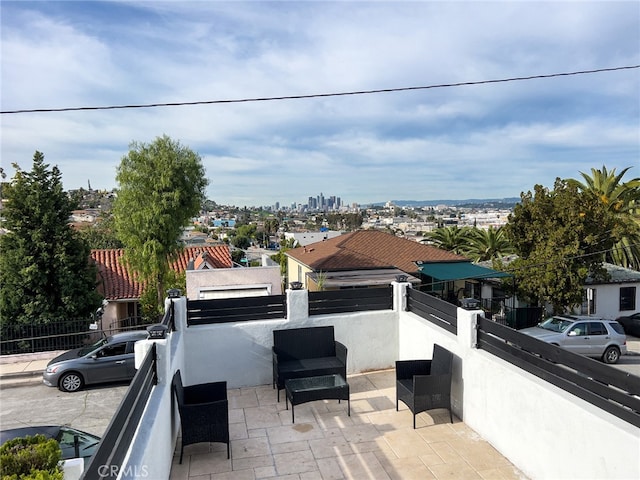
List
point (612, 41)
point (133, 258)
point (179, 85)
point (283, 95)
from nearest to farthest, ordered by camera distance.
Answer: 1. point (283, 95)
2. point (179, 85)
3. point (612, 41)
4. point (133, 258)

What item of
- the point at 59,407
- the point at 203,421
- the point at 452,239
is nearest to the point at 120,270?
the point at 59,407

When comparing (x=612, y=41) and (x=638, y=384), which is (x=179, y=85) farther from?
(x=612, y=41)

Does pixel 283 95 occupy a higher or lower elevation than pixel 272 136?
lower

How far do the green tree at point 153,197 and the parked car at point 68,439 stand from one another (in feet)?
42.0

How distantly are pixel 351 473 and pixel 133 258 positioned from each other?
16570 mm

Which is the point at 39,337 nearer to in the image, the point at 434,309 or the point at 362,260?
the point at 362,260

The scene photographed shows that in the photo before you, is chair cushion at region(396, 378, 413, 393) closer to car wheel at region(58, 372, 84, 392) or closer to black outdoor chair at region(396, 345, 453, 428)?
black outdoor chair at region(396, 345, 453, 428)

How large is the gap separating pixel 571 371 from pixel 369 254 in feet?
53.6

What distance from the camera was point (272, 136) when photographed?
1537 inches

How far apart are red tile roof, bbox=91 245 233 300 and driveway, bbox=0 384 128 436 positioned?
7.25 metres

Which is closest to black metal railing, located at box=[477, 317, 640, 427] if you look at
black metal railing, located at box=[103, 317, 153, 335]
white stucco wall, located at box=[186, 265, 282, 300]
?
white stucco wall, located at box=[186, 265, 282, 300]

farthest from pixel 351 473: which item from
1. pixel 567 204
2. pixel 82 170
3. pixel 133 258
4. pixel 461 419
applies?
pixel 82 170

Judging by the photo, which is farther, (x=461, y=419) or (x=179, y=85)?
(x=179, y=85)

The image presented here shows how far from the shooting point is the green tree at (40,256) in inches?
639
